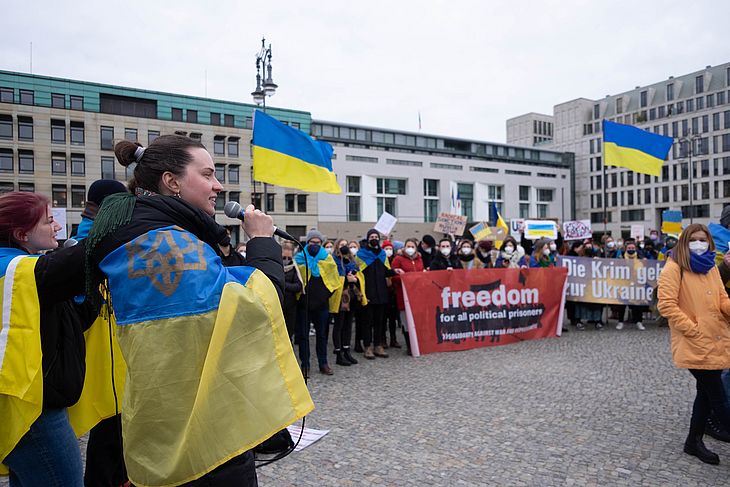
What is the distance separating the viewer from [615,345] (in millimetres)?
9430

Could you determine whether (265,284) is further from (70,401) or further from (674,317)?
(674,317)

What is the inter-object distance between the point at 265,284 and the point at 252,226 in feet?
0.81

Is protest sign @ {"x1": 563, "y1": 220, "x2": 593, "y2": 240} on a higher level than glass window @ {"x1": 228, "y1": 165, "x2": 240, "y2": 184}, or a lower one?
lower

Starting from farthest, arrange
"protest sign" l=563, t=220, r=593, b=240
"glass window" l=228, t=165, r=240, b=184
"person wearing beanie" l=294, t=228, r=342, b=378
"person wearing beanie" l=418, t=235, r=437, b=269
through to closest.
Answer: "glass window" l=228, t=165, r=240, b=184 < "protest sign" l=563, t=220, r=593, b=240 < "person wearing beanie" l=418, t=235, r=437, b=269 < "person wearing beanie" l=294, t=228, r=342, b=378

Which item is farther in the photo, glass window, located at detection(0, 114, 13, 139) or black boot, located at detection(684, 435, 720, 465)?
glass window, located at detection(0, 114, 13, 139)

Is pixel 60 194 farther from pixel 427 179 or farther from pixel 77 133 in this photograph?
pixel 427 179

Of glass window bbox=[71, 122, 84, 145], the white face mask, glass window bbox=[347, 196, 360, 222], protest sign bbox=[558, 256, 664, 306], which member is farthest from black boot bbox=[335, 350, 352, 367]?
glass window bbox=[347, 196, 360, 222]

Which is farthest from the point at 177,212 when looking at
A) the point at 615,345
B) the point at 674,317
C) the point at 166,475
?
the point at 615,345

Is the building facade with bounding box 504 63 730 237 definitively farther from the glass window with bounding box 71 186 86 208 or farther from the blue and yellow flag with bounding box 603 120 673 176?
the glass window with bounding box 71 186 86 208

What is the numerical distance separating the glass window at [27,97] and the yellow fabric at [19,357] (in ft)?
190

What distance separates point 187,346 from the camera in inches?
66.9

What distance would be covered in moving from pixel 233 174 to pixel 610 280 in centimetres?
5079

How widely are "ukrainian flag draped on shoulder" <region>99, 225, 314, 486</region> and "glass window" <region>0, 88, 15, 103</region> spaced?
58677 mm

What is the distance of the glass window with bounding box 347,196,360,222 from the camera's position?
218 ft
